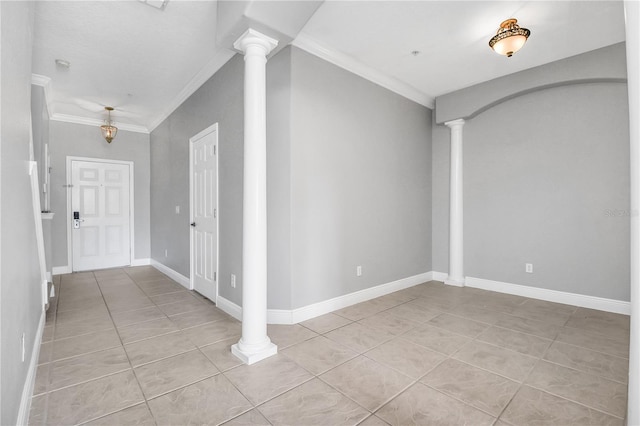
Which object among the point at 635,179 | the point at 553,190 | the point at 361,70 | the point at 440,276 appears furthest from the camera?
the point at 440,276

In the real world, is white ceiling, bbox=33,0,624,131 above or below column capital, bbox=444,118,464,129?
above

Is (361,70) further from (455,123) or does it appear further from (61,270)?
(61,270)

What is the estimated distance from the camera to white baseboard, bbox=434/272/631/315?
3.41 meters

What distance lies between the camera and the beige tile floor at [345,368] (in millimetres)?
1751

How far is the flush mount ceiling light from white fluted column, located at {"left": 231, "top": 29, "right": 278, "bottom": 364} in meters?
1.97

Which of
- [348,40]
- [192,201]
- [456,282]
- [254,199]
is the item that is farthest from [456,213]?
[192,201]

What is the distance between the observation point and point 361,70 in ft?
12.2

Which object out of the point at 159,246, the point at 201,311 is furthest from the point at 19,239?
the point at 159,246

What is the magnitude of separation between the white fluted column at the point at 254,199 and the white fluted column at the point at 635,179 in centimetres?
207

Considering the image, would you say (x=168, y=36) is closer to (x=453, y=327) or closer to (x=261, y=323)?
Result: (x=261, y=323)

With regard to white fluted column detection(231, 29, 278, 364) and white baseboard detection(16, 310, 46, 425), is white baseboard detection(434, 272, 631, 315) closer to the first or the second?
white fluted column detection(231, 29, 278, 364)

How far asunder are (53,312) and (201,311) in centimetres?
162

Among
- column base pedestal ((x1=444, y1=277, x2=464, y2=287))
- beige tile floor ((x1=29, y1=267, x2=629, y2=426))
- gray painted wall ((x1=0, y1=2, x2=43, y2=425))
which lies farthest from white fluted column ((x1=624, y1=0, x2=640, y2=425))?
column base pedestal ((x1=444, y1=277, x2=464, y2=287))

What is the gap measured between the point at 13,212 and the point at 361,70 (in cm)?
346
